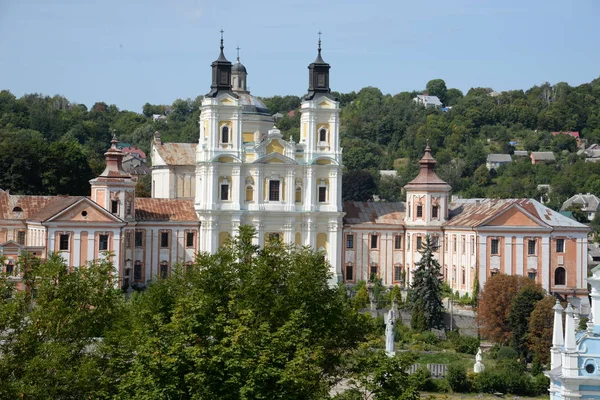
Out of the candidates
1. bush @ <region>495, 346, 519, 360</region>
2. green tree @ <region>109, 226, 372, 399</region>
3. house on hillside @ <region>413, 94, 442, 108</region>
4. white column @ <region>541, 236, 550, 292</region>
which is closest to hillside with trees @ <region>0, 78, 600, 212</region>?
house on hillside @ <region>413, 94, 442, 108</region>

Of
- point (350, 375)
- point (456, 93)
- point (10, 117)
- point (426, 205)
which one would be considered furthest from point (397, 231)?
point (456, 93)

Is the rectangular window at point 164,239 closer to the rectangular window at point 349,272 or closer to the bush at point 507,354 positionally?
the rectangular window at point 349,272

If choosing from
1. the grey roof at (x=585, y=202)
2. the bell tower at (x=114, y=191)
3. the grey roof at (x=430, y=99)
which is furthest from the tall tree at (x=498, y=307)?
the grey roof at (x=430, y=99)

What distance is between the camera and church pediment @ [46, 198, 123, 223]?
7469 cm

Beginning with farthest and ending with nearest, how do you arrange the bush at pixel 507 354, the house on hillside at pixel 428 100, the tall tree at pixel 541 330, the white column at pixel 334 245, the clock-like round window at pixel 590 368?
the house on hillside at pixel 428 100 < the white column at pixel 334 245 < the bush at pixel 507 354 < the tall tree at pixel 541 330 < the clock-like round window at pixel 590 368

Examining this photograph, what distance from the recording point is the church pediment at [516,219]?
76.2m

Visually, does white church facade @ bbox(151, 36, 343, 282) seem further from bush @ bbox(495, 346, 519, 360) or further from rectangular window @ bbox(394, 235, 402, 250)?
bush @ bbox(495, 346, 519, 360)

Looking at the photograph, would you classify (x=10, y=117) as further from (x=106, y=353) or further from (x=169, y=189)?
(x=106, y=353)

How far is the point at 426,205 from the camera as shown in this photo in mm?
81000

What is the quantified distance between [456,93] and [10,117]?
73247 millimetres

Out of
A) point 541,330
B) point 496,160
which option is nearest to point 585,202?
point 496,160

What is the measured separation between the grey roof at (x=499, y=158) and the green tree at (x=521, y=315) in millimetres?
A: 81270

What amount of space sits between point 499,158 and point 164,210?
71352 millimetres

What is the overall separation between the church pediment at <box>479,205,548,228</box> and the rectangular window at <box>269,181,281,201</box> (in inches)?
514
